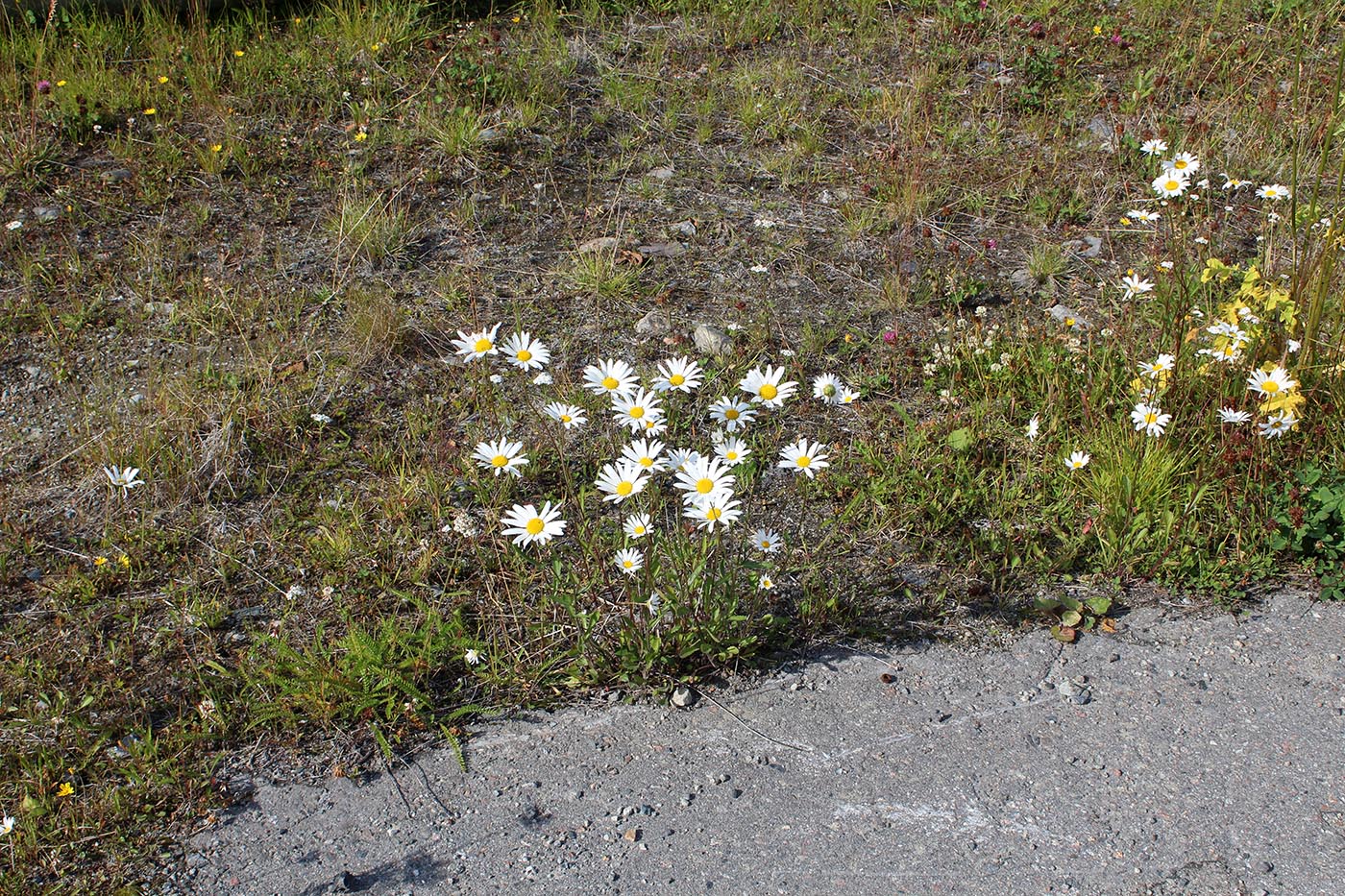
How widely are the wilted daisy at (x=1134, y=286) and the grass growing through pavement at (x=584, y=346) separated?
60 millimetres

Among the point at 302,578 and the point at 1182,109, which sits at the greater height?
the point at 1182,109

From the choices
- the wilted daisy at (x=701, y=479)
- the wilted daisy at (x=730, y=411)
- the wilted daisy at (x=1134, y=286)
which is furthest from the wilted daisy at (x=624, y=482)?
the wilted daisy at (x=1134, y=286)

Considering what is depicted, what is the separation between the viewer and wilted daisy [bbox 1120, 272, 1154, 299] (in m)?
3.67

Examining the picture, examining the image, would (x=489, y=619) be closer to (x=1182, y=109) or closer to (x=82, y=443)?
(x=82, y=443)

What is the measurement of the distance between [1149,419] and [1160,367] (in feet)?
0.56

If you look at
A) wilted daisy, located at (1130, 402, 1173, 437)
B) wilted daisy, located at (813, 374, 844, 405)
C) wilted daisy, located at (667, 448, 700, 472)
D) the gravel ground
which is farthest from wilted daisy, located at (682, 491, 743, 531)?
wilted daisy, located at (1130, 402, 1173, 437)

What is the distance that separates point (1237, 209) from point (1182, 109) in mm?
939

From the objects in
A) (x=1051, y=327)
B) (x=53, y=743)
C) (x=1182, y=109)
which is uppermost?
(x=1182, y=109)

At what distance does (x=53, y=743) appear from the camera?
2512mm

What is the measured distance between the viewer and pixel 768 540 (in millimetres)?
2840

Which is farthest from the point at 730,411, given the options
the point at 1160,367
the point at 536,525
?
the point at 1160,367

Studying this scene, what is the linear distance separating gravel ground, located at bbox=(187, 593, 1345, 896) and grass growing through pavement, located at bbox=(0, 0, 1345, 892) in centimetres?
16

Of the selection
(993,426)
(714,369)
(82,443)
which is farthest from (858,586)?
(82,443)

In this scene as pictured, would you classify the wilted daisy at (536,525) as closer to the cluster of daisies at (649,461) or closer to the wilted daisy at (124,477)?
the cluster of daisies at (649,461)
